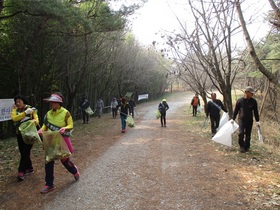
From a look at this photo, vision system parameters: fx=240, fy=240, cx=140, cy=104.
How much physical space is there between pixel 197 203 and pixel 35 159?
540 cm

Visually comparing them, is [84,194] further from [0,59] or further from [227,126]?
[0,59]

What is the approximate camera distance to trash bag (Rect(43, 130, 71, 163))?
4.68 meters

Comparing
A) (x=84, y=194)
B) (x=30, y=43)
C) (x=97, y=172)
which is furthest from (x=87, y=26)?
(x=84, y=194)

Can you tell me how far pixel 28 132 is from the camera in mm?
5156

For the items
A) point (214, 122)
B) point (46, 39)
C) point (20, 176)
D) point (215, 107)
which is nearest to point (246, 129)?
point (215, 107)

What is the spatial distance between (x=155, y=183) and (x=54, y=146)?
2225 millimetres

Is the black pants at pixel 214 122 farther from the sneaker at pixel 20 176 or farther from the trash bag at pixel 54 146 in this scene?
the sneaker at pixel 20 176

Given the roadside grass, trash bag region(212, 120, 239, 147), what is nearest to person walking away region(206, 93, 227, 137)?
the roadside grass

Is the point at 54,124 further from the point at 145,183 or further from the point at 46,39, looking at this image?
the point at 46,39

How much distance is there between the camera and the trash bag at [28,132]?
5129 mm

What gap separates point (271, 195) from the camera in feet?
14.3

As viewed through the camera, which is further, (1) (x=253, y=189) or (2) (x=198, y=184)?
(2) (x=198, y=184)

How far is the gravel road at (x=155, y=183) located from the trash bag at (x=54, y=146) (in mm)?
750

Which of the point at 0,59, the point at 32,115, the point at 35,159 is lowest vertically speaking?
the point at 35,159
